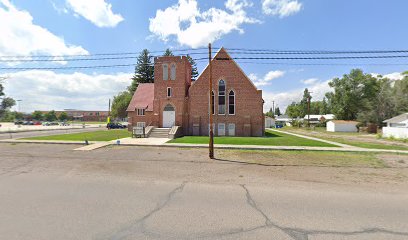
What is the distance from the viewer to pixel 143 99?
102ft

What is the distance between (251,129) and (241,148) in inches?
409

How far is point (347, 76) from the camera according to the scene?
59.1 m

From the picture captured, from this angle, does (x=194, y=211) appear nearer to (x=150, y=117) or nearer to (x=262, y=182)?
(x=262, y=182)

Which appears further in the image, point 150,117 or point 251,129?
point 150,117

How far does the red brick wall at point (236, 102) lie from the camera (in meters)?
25.3

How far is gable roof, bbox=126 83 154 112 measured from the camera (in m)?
29.4

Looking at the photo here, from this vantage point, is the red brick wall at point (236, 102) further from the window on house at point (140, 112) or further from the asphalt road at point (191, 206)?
the asphalt road at point (191, 206)

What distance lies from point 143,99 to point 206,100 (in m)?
10.9

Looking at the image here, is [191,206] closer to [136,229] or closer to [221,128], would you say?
[136,229]

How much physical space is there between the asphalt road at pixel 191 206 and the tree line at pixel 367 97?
52094mm

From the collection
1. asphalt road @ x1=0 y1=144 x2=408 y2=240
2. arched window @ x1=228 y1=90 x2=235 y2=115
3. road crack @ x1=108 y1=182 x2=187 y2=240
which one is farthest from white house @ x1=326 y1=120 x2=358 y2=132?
road crack @ x1=108 y1=182 x2=187 y2=240

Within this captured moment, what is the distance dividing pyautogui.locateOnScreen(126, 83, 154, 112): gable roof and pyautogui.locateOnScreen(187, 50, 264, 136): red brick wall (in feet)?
23.2

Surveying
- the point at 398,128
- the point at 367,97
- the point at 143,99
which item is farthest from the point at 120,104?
the point at 367,97

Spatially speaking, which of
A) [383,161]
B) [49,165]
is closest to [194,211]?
[49,165]
